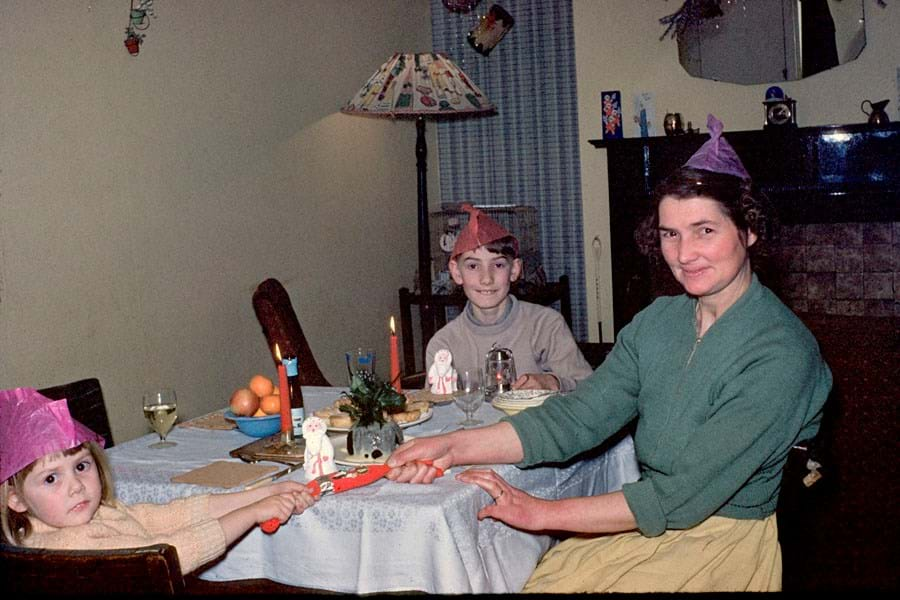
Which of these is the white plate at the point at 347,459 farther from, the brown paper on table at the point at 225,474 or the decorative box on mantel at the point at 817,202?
the decorative box on mantel at the point at 817,202

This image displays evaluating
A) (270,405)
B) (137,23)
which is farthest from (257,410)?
(137,23)

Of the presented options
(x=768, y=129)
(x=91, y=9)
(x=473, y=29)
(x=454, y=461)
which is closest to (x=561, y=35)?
→ (x=473, y=29)

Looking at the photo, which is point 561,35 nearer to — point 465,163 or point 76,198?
point 465,163

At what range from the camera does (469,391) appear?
7.47ft

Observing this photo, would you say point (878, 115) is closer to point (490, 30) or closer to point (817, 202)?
point (817, 202)

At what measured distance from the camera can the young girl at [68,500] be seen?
5.57 feet

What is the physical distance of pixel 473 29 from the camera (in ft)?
19.9

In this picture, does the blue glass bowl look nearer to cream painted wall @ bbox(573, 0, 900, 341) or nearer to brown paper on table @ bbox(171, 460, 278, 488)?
brown paper on table @ bbox(171, 460, 278, 488)

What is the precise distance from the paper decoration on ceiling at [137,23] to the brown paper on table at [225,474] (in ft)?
6.73

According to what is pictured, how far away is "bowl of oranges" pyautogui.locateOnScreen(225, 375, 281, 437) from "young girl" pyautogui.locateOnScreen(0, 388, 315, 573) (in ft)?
1.63

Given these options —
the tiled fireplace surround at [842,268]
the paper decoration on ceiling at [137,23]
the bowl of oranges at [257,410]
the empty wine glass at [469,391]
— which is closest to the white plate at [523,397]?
the empty wine glass at [469,391]

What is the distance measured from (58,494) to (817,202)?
4.47 m

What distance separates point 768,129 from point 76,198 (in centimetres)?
357

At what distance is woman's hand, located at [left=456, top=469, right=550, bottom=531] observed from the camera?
1.85 metres
